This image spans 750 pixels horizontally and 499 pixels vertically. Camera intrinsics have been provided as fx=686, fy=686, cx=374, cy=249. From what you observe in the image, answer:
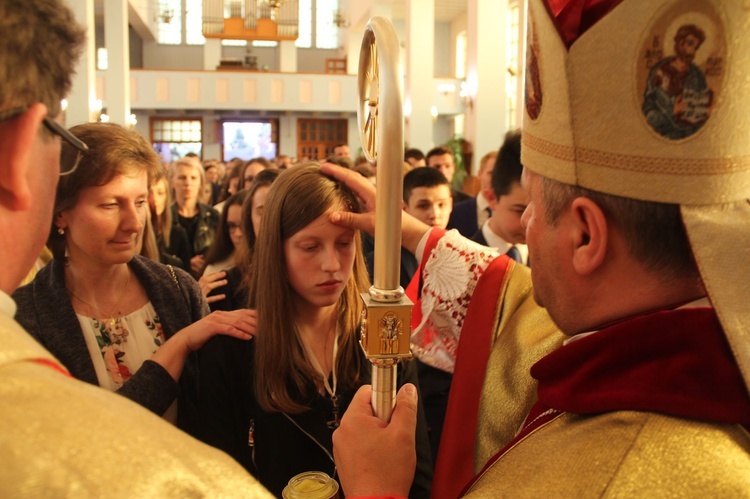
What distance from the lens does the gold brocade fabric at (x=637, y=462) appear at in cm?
92

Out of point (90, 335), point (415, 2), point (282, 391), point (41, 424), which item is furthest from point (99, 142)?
point (415, 2)

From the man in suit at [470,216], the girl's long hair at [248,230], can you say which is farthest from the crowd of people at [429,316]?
the man in suit at [470,216]

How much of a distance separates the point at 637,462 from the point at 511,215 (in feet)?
8.12

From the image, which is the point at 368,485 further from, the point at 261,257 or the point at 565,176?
the point at 261,257

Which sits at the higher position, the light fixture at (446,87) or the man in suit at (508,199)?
the light fixture at (446,87)

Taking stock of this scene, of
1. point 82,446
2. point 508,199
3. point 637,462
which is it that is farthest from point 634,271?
point 508,199

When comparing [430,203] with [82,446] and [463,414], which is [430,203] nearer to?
[463,414]

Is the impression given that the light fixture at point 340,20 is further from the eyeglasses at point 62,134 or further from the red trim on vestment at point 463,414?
the eyeglasses at point 62,134

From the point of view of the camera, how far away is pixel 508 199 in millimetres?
3346

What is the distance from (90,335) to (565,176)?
1.40 meters

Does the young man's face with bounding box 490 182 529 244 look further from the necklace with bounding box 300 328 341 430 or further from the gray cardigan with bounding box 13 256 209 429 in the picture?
the gray cardigan with bounding box 13 256 209 429

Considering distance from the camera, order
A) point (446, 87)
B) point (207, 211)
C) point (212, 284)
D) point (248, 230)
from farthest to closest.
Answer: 1. point (446, 87)
2. point (207, 211)
3. point (248, 230)
4. point (212, 284)

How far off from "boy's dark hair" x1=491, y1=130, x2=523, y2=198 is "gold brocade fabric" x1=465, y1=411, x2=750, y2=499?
236cm

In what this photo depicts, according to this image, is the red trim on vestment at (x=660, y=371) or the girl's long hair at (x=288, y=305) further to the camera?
the girl's long hair at (x=288, y=305)
